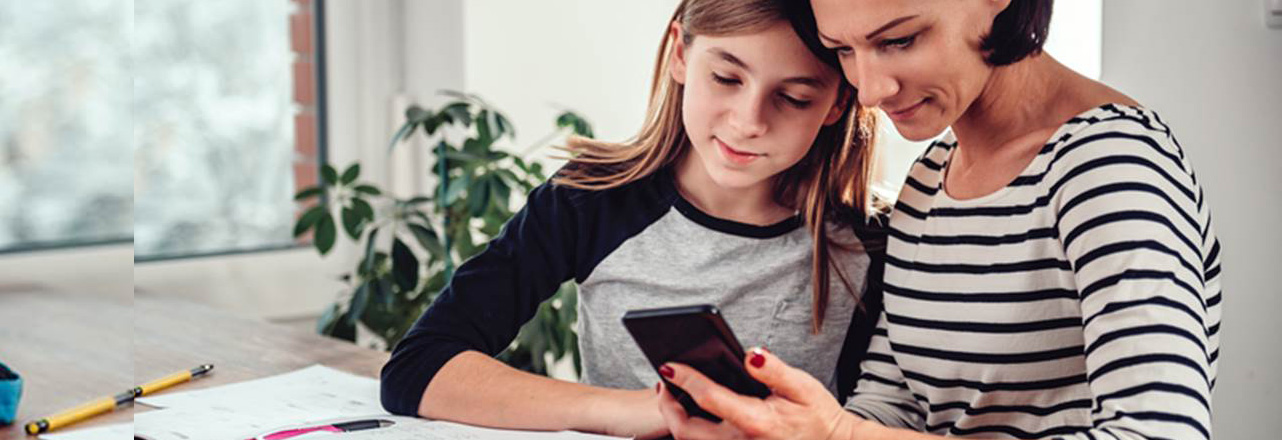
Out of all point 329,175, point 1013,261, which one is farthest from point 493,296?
point 329,175

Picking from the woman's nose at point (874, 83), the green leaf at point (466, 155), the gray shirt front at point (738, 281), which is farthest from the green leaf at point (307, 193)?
the woman's nose at point (874, 83)

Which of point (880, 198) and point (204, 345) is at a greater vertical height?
point (880, 198)

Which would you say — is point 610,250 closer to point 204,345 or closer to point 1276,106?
point 204,345

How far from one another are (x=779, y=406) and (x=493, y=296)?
0.41 meters

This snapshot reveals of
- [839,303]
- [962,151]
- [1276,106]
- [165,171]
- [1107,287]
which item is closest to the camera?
[1107,287]

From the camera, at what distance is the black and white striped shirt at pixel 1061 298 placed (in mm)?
715

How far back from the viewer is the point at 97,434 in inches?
36.8

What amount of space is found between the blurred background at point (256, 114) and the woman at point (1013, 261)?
70 cm

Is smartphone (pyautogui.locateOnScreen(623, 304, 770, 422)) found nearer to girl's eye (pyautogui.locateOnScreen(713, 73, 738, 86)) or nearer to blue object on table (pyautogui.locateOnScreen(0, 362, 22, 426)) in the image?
girl's eye (pyautogui.locateOnScreen(713, 73, 738, 86))

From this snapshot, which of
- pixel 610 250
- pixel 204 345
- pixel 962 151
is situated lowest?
pixel 204 345

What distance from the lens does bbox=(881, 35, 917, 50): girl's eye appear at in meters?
0.84

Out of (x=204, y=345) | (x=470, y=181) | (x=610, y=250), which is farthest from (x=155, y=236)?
(x=610, y=250)

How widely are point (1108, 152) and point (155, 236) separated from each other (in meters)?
1.76

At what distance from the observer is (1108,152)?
786 mm
